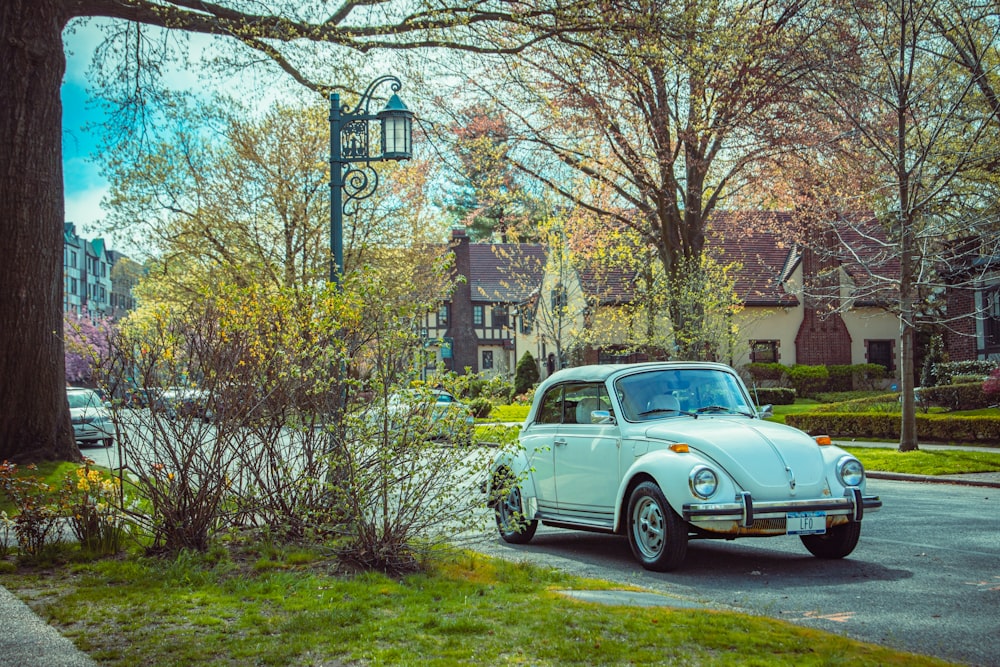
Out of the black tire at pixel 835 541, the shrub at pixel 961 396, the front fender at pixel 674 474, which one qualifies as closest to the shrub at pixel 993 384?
the shrub at pixel 961 396

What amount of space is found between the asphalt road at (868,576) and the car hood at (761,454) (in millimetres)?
763

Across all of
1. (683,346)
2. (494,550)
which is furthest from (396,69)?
(683,346)

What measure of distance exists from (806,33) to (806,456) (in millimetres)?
15327

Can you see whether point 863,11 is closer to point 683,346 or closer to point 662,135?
point 662,135

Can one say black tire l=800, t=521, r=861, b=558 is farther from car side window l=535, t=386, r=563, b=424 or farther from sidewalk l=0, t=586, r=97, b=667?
sidewalk l=0, t=586, r=97, b=667

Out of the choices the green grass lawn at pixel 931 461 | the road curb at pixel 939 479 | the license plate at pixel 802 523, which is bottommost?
the road curb at pixel 939 479

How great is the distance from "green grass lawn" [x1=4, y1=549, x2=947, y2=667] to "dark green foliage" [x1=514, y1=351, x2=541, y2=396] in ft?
145

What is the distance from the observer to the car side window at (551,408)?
10.7 meters

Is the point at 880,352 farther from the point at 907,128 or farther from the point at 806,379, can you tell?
the point at 907,128

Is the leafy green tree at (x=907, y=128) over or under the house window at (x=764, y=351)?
over

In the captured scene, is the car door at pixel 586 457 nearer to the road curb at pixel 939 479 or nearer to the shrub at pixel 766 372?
the road curb at pixel 939 479

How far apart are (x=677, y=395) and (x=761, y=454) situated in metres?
1.39

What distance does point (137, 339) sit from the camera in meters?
8.09

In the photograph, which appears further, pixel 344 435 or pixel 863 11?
pixel 863 11
